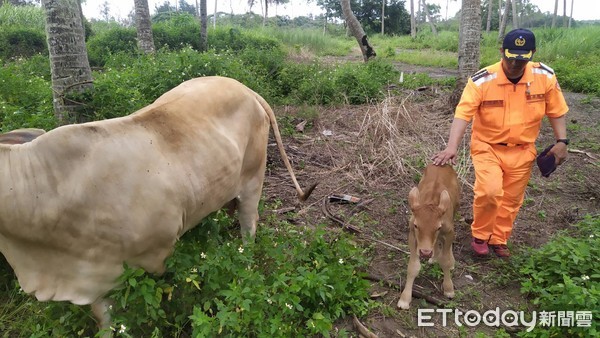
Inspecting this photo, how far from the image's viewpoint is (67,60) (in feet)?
12.8

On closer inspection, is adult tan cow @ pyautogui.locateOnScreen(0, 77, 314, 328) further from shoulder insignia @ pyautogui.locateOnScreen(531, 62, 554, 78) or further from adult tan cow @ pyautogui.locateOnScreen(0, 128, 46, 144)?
shoulder insignia @ pyautogui.locateOnScreen(531, 62, 554, 78)

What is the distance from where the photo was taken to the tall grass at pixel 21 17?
49.5 feet

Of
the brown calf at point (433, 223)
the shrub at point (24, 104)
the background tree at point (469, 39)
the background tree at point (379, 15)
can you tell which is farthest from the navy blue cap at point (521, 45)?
the background tree at point (379, 15)

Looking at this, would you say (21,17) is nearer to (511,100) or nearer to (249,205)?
(249,205)

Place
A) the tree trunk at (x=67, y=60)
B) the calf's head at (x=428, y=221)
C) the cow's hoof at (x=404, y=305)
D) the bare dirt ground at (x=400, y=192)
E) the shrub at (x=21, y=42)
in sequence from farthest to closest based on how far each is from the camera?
the shrub at (x=21, y=42) → the tree trunk at (x=67, y=60) → the bare dirt ground at (x=400, y=192) → the cow's hoof at (x=404, y=305) → the calf's head at (x=428, y=221)

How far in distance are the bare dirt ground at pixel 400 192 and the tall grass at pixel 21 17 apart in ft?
40.0

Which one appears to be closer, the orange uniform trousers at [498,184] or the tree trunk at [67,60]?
the orange uniform trousers at [498,184]

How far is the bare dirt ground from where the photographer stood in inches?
129

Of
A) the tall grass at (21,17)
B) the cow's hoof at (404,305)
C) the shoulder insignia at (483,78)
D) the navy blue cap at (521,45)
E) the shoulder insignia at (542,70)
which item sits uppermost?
the tall grass at (21,17)

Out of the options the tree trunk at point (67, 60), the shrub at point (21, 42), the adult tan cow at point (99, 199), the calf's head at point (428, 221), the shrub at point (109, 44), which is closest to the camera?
the adult tan cow at point (99, 199)

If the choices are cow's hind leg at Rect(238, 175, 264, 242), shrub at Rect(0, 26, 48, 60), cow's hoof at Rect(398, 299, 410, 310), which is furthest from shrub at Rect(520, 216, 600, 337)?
shrub at Rect(0, 26, 48, 60)

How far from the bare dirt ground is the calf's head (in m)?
0.53

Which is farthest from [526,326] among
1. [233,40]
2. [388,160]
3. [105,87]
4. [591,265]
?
[233,40]

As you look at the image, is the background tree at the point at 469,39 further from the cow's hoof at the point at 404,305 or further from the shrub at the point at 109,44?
the shrub at the point at 109,44
